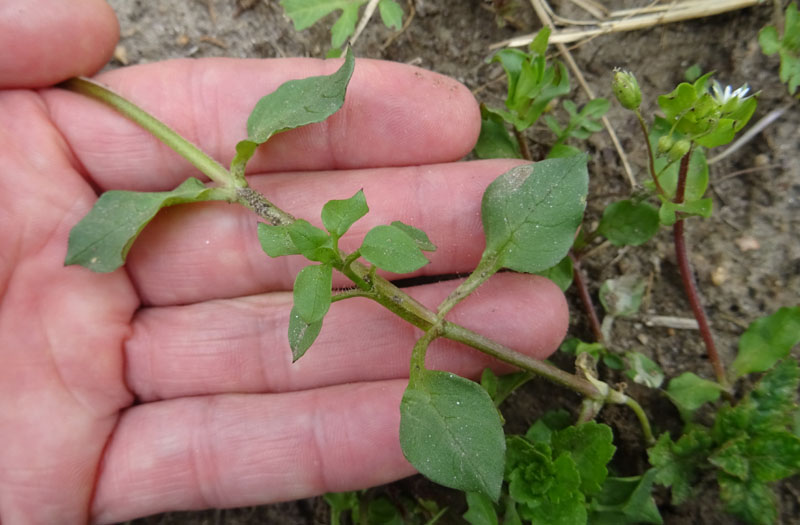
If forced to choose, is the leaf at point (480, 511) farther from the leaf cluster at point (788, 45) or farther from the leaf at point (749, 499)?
the leaf cluster at point (788, 45)

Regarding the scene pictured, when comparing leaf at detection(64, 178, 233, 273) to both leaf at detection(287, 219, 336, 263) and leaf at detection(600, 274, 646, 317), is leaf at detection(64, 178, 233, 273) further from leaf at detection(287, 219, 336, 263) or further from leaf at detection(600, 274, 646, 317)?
leaf at detection(600, 274, 646, 317)

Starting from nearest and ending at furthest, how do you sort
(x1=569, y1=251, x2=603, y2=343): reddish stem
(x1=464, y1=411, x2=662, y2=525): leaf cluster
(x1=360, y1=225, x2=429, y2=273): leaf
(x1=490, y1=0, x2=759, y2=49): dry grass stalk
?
(x1=360, y1=225, x2=429, y2=273): leaf
(x1=464, y1=411, x2=662, y2=525): leaf cluster
(x1=569, y1=251, x2=603, y2=343): reddish stem
(x1=490, y1=0, x2=759, y2=49): dry grass stalk

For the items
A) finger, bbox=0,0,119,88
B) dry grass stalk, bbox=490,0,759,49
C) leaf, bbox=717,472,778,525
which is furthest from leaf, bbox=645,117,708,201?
finger, bbox=0,0,119,88

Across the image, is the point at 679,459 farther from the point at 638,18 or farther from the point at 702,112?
the point at 638,18

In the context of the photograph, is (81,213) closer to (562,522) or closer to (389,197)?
(389,197)

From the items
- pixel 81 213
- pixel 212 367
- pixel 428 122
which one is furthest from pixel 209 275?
pixel 428 122

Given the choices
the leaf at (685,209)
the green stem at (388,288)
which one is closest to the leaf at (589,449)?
the green stem at (388,288)
